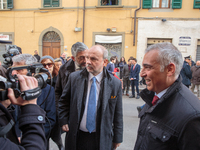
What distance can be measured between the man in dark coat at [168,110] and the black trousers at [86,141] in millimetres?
681

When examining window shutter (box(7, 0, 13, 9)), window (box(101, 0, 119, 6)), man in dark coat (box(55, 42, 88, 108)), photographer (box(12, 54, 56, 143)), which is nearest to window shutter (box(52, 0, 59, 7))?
window shutter (box(7, 0, 13, 9))

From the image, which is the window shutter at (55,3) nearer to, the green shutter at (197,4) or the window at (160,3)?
the window at (160,3)

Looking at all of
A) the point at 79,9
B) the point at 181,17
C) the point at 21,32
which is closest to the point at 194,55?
the point at 181,17

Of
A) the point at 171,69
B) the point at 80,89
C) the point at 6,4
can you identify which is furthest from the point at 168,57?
the point at 6,4

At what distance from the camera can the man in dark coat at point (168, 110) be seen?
1031mm

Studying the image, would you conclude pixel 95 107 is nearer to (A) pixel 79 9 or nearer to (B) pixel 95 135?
(B) pixel 95 135

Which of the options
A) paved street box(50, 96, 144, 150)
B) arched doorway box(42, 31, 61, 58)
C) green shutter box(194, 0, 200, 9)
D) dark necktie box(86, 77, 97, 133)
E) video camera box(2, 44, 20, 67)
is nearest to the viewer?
dark necktie box(86, 77, 97, 133)

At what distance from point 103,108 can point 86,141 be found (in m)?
0.45

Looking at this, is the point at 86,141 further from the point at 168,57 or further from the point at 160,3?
the point at 160,3

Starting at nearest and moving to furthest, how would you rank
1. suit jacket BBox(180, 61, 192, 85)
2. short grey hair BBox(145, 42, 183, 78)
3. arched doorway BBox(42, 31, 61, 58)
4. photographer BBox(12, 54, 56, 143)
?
short grey hair BBox(145, 42, 183, 78) < photographer BBox(12, 54, 56, 143) < suit jacket BBox(180, 61, 192, 85) < arched doorway BBox(42, 31, 61, 58)

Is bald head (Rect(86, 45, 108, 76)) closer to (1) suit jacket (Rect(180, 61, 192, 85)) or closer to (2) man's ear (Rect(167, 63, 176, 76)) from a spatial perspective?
(2) man's ear (Rect(167, 63, 176, 76))

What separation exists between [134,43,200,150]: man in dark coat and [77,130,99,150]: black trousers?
0.68 metres

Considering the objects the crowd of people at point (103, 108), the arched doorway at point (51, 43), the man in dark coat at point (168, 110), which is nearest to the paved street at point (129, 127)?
the crowd of people at point (103, 108)

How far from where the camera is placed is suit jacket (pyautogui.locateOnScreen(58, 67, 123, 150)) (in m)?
1.85
